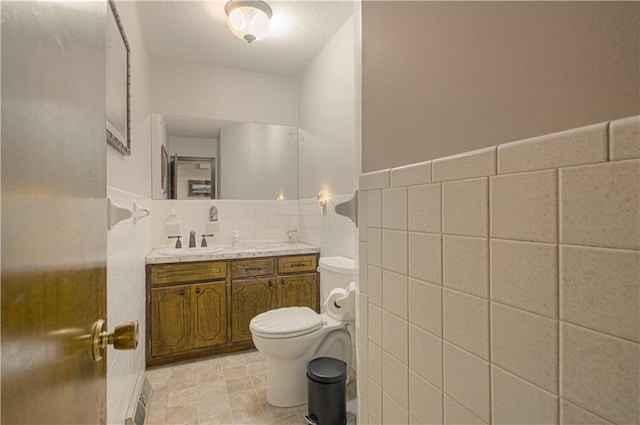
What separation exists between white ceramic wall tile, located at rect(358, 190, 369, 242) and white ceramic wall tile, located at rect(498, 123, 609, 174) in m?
0.47

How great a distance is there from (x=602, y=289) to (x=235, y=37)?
9.00 feet

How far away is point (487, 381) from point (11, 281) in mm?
723

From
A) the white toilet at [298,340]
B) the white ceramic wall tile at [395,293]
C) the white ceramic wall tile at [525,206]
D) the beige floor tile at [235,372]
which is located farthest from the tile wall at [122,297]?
the white ceramic wall tile at [525,206]

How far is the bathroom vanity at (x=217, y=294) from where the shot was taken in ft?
7.59

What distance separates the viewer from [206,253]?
247 centimetres

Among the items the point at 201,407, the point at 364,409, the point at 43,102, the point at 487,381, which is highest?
the point at 43,102

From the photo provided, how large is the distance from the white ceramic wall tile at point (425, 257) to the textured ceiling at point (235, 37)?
1970 millimetres

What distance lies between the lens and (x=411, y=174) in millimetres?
794

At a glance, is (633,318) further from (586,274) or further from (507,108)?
(507,108)

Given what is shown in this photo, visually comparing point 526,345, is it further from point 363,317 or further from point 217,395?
point 217,395

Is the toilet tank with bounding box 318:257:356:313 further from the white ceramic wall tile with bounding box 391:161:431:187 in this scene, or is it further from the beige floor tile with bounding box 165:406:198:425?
the white ceramic wall tile with bounding box 391:161:431:187

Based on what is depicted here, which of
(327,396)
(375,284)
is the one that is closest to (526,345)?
(375,284)

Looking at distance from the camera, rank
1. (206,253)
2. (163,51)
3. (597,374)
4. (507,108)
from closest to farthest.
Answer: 1. (597,374)
2. (507,108)
3. (206,253)
4. (163,51)

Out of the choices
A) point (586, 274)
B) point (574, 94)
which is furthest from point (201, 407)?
point (574, 94)
